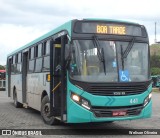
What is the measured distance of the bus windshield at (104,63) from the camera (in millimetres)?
9766

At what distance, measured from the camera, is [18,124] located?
12273 mm

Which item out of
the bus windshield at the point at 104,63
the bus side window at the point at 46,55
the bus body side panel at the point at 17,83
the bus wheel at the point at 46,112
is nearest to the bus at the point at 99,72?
the bus windshield at the point at 104,63

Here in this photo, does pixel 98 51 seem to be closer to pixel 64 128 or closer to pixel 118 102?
pixel 118 102

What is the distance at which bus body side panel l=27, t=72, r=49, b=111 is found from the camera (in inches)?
498

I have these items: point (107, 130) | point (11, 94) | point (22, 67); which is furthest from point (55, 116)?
point (11, 94)

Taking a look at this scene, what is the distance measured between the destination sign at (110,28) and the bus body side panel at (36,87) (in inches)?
107

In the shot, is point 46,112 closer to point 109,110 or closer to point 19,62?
point 109,110

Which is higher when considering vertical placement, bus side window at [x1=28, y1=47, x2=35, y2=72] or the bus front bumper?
bus side window at [x1=28, y1=47, x2=35, y2=72]

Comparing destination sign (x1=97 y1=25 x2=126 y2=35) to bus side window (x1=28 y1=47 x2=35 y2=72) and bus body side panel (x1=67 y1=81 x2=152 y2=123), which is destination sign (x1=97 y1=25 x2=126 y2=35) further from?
bus side window (x1=28 y1=47 x2=35 y2=72)

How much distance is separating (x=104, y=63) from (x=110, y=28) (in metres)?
1.14

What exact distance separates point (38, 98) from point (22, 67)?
348 cm

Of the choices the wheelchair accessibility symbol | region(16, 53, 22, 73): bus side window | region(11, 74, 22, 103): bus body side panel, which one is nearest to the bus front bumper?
the wheelchair accessibility symbol

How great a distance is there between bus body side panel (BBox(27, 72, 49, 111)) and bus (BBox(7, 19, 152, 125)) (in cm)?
151

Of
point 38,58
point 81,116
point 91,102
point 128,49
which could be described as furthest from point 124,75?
point 38,58
